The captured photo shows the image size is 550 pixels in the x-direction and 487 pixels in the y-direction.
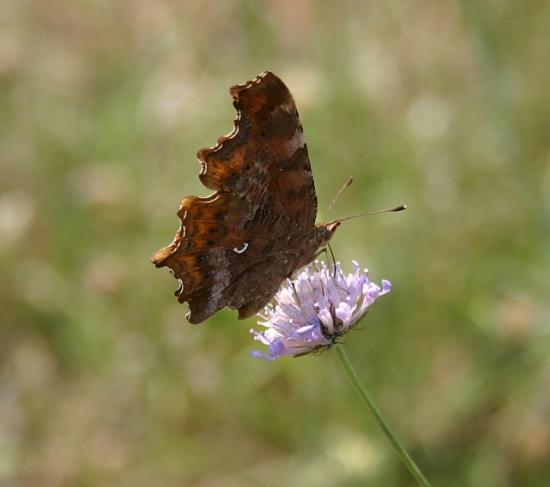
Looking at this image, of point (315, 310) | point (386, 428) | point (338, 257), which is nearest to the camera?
point (386, 428)

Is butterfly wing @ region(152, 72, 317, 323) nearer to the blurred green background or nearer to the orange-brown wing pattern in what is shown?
the orange-brown wing pattern

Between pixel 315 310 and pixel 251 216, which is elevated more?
pixel 251 216

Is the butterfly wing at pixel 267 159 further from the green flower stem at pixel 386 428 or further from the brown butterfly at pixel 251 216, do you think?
the green flower stem at pixel 386 428

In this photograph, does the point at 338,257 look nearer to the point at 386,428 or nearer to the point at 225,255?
the point at 225,255

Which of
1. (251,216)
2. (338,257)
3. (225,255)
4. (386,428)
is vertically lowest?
(338,257)

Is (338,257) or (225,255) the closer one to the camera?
(225,255)

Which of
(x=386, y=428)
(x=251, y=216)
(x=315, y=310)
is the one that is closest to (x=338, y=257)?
(x=251, y=216)

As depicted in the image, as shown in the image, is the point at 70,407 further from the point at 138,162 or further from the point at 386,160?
the point at 386,160
